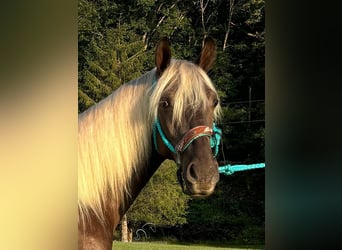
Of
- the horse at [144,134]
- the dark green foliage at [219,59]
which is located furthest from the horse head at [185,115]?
the dark green foliage at [219,59]

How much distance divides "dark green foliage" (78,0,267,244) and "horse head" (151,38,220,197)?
1.40 feet

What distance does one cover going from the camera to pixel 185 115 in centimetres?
236

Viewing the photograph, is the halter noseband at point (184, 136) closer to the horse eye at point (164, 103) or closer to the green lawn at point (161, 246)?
the horse eye at point (164, 103)

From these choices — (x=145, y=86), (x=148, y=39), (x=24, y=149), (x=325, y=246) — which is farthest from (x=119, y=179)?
(x=325, y=246)

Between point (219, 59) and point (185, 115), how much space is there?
55cm

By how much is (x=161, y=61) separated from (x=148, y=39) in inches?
21.9

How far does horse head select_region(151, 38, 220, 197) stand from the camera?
2.34 meters

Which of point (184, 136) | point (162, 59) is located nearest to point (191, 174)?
point (184, 136)

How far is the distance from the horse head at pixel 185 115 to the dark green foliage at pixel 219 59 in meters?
0.43

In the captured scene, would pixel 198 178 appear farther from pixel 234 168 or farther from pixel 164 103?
pixel 234 168

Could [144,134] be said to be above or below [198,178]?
above

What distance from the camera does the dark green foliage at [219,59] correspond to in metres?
2.85

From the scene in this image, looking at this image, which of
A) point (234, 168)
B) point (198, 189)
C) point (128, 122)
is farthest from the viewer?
point (234, 168)

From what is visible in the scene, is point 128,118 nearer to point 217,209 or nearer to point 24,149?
point 24,149
